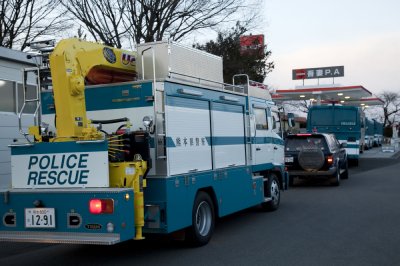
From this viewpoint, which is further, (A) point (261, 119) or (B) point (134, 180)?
(A) point (261, 119)

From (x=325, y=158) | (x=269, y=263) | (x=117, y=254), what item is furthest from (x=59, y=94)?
(x=325, y=158)

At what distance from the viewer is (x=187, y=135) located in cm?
813

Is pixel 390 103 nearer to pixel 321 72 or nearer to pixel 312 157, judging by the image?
pixel 321 72

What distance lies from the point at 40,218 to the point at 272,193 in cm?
657

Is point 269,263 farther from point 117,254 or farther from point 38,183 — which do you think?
point 38,183

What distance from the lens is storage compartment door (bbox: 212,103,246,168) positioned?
30.0 ft

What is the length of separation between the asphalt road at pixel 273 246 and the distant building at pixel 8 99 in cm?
460

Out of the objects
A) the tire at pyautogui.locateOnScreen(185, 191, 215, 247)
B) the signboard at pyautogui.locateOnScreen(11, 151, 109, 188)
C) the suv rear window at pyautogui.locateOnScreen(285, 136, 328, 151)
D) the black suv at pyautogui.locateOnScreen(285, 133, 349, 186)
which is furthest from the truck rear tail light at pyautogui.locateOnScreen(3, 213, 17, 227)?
the suv rear window at pyautogui.locateOnScreen(285, 136, 328, 151)

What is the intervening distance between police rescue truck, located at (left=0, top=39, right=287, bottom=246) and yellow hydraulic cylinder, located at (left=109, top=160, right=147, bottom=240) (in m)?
0.01

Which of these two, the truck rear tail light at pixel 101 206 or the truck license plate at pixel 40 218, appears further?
the truck license plate at pixel 40 218

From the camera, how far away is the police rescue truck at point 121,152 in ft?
22.2

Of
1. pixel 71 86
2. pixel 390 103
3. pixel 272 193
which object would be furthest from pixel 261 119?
pixel 390 103

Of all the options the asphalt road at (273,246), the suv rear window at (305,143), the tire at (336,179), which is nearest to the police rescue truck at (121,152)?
the asphalt road at (273,246)

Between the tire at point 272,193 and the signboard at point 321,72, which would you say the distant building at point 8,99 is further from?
the signboard at point 321,72
